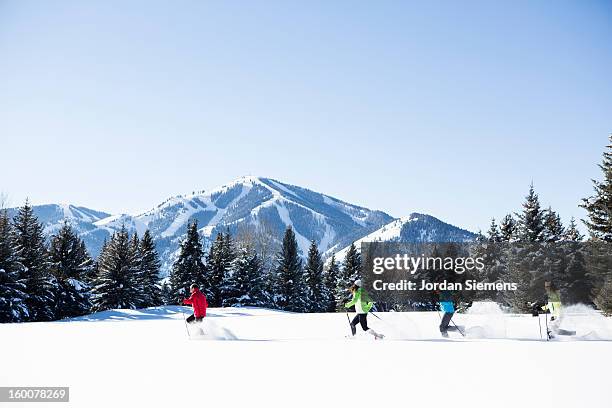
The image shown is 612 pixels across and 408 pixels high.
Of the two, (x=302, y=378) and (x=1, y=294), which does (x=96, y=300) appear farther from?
(x=302, y=378)

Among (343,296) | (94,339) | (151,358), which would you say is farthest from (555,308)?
(343,296)

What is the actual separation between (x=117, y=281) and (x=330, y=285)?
24.0m

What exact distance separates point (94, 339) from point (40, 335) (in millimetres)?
2532

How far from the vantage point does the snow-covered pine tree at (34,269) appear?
38250mm

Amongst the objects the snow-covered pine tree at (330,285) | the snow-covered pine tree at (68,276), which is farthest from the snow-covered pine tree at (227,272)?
the snow-covered pine tree at (330,285)

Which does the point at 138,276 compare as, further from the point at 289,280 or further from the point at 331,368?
the point at 331,368

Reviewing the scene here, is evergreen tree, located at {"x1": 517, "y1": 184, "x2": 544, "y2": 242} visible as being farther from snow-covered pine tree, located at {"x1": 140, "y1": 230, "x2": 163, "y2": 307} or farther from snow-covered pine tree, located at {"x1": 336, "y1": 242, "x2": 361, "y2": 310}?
snow-covered pine tree, located at {"x1": 140, "y1": 230, "x2": 163, "y2": 307}

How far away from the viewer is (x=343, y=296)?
5544cm

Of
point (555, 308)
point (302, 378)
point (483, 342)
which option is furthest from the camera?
point (555, 308)

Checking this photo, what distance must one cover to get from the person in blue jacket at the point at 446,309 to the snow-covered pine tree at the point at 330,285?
43.9 m

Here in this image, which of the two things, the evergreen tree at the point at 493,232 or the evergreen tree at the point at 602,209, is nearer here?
the evergreen tree at the point at 602,209

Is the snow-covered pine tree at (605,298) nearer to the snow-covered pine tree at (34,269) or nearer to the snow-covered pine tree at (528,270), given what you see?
the snow-covered pine tree at (528,270)

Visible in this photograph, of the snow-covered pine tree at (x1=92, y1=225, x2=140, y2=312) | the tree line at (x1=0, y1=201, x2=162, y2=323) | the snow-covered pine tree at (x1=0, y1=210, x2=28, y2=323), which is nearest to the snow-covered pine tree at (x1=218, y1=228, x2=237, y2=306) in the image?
the tree line at (x1=0, y1=201, x2=162, y2=323)

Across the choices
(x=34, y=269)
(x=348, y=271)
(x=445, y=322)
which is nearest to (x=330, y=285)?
(x=348, y=271)
